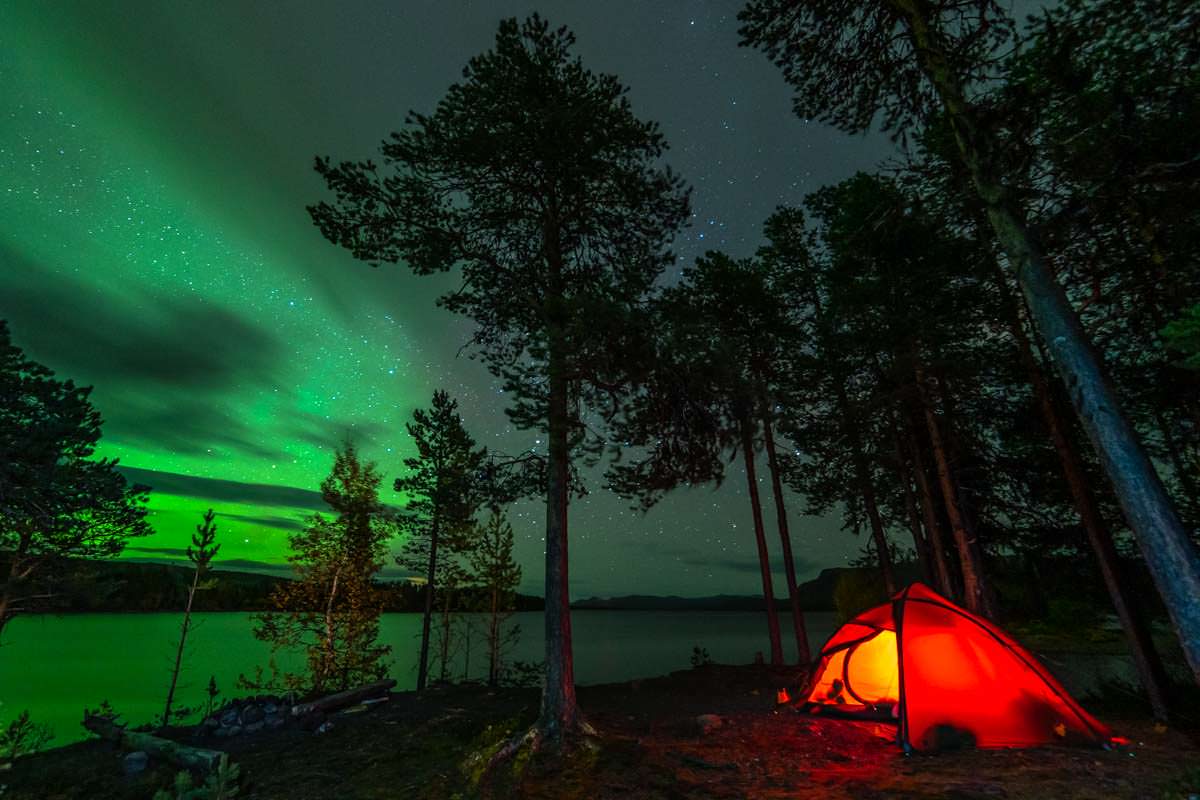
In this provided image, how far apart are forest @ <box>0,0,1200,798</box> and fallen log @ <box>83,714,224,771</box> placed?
16cm

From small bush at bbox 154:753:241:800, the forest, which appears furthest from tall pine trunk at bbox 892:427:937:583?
small bush at bbox 154:753:241:800

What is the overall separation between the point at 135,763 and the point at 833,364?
64.0 ft

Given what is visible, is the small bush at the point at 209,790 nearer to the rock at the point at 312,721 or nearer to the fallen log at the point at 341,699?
the rock at the point at 312,721

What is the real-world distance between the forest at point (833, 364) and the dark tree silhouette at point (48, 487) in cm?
10

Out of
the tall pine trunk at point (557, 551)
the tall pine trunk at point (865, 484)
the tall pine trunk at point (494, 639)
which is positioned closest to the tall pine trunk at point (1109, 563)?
the tall pine trunk at point (865, 484)

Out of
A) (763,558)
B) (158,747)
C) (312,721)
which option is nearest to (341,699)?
(312,721)

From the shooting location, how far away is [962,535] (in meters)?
10.7

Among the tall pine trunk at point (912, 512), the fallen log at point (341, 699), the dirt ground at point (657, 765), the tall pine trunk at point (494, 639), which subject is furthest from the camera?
the tall pine trunk at point (494, 639)

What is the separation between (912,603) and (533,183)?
35.9 ft

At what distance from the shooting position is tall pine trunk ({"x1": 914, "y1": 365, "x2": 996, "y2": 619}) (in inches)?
416

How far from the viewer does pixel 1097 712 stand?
30.3 ft

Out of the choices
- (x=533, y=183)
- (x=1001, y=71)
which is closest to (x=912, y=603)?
(x=1001, y=71)

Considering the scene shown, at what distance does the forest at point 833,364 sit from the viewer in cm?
612

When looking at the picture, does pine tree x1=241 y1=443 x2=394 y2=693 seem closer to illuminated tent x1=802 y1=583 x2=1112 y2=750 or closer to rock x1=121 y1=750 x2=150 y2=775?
rock x1=121 y1=750 x2=150 y2=775
